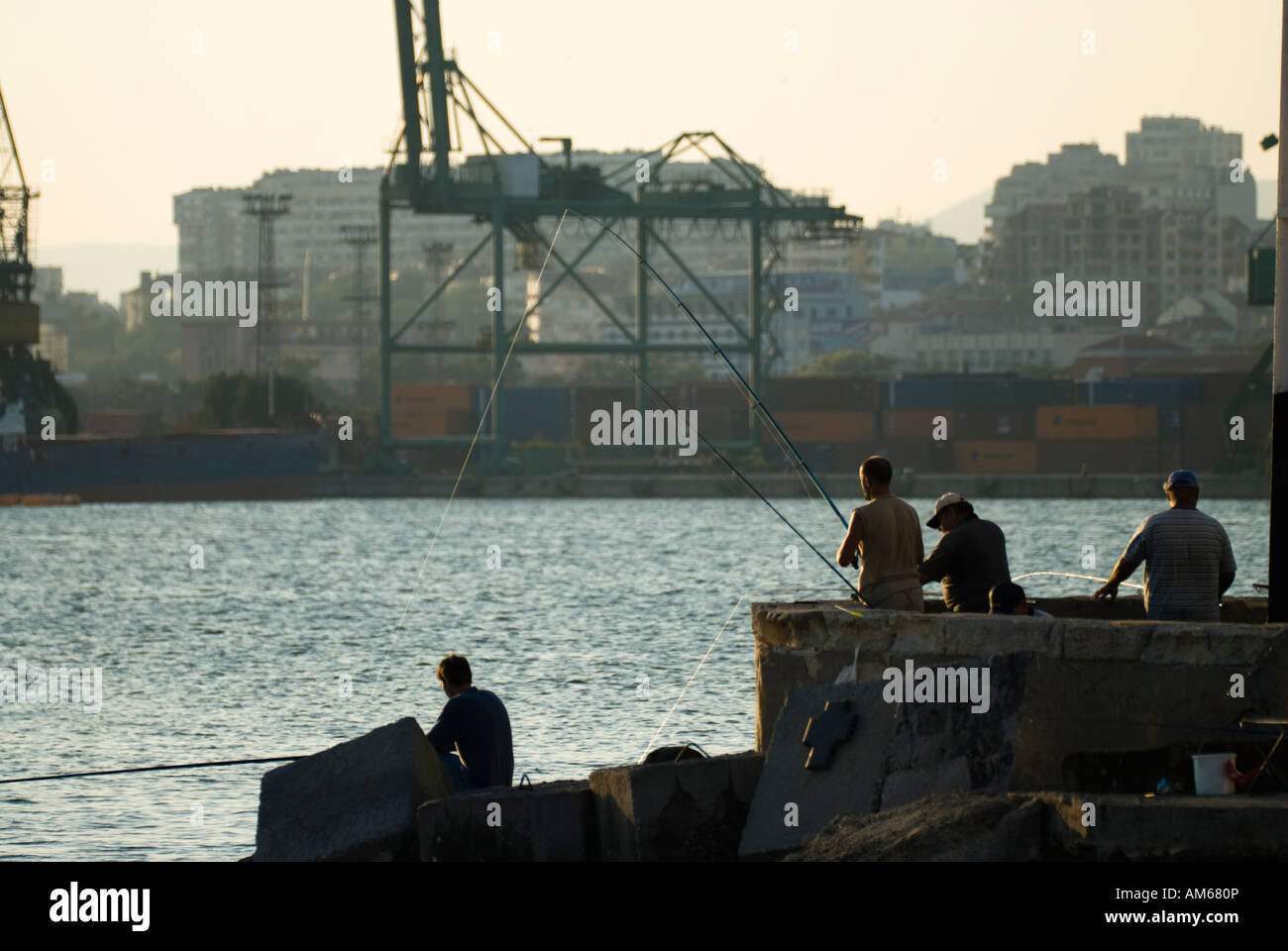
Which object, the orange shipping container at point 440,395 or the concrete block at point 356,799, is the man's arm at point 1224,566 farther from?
the orange shipping container at point 440,395

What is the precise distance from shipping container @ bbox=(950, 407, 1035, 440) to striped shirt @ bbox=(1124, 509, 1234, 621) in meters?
78.5

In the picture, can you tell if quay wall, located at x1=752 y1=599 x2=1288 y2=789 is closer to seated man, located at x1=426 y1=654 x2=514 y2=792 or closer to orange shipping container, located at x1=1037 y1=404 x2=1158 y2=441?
seated man, located at x1=426 y1=654 x2=514 y2=792

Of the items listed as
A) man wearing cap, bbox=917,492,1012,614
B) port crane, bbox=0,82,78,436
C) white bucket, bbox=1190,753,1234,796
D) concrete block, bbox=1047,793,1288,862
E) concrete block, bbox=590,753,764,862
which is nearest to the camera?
concrete block, bbox=1047,793,1288,862

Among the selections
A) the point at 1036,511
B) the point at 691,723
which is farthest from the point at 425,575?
the point at 1036,511

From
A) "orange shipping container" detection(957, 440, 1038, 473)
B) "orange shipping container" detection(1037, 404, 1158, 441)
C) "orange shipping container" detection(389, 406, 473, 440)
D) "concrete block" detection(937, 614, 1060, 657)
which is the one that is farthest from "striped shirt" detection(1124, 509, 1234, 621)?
"orange shipping container" detection(389, 406, 473, 440)

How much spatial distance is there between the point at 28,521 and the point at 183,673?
49.9m

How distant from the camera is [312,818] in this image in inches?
323

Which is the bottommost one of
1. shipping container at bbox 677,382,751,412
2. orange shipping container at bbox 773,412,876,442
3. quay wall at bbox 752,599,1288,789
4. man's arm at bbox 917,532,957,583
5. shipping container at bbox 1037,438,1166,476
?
Result: quay wall at bbox 752,599,1288,789

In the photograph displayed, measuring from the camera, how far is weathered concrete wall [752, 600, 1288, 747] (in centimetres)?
706

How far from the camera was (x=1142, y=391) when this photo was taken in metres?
85.6

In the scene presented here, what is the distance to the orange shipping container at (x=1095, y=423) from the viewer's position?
3327 inches

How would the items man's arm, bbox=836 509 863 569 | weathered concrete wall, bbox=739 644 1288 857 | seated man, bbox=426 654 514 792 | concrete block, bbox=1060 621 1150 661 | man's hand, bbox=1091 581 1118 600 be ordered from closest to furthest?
1. weathered concrete wall, bbox=739 644 1288 857
2. concrete block, bbox=1060 621 1150 661
3. man's arm, bbox=836 509 863 569
4. man's hand, bbox=1091 581 1118 600
5. seated man, bbox=426 654 514 792

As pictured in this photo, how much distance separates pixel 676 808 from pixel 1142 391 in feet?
266
